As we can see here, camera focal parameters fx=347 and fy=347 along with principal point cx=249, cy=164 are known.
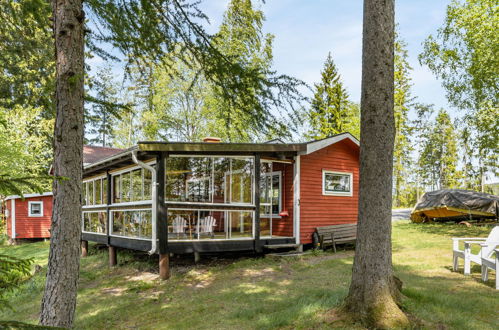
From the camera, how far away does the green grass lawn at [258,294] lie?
4656mm

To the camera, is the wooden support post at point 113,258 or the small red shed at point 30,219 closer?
the wooden support post at point 113,258

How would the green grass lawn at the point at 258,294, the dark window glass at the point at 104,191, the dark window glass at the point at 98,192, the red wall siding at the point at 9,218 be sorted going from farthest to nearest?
the red wall siding at the point at 9,218
the dark window glass at the point at 98,192
the dark window glass at the point at 104,191
the green grass lawn at the point at 258,294

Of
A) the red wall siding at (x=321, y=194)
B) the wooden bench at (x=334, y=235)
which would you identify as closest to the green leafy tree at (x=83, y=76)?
the red wall siding at (x=321, y=194)

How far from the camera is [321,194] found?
11227mm

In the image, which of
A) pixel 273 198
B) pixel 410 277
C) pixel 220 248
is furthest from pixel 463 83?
pixel 220 248

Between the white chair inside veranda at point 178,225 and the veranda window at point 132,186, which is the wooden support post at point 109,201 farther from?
the white chair inside veranda at point 178,225

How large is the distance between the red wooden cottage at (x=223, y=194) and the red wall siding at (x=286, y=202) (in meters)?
0.03

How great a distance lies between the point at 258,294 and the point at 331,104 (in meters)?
24.4

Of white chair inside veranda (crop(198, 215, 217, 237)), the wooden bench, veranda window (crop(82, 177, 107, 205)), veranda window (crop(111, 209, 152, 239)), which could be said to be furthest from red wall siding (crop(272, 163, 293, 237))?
veranda window (crop(82, 177, 107, 205))

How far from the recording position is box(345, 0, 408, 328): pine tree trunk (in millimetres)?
4191

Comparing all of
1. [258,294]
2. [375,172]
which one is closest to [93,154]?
[258,294]

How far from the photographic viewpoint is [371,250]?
13.9ft

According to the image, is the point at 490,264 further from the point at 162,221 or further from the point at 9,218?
the point at 9,218

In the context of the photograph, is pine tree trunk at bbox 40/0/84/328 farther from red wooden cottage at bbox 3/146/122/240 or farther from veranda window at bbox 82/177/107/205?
red wooden cottage at bbox 3/146/122/240
